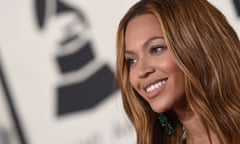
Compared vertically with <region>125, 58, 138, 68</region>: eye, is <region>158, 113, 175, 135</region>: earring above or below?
below

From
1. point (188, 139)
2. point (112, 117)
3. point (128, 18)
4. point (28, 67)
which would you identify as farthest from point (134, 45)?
point (28, 67)

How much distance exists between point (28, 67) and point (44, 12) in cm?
16

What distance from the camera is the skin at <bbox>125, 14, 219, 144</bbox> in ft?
3.40

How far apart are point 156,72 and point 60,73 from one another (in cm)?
58

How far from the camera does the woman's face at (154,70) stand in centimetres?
104

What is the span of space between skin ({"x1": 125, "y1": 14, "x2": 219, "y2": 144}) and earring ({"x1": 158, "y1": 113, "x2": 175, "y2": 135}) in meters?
0.06

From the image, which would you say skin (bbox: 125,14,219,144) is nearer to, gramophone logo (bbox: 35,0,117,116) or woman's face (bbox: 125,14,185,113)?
woman's face (bbox: 125,14,185,113)

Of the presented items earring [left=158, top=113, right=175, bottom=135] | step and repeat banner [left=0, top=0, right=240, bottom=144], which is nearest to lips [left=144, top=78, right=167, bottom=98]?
earring [left=158, top=113, right=175, bottom=135]

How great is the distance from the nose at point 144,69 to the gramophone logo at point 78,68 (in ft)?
1.68

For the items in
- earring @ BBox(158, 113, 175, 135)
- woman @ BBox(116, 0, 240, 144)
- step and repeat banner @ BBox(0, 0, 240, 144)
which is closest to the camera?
woman @ BBox(116, 0, 240, 144)

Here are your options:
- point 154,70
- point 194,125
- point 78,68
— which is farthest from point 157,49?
point 78,68

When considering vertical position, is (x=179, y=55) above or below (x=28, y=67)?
above

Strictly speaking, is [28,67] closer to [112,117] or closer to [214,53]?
[112,117]

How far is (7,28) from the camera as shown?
162 cm
